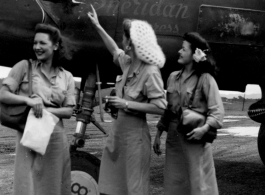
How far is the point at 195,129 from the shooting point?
446 centimetres

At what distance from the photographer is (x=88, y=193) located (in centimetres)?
540

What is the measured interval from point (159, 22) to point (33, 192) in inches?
96.3

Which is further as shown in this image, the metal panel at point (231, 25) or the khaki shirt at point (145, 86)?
the metal panel at point (231, 25)

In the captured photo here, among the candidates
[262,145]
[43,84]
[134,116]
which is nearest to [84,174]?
[134,116]

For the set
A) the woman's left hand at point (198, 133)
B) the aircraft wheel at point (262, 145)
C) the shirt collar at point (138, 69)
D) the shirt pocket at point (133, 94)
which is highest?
the shirt collar at point (138, 69)

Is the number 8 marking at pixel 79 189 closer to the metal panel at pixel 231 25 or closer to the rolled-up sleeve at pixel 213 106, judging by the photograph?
the rolled-up sleeve at pixel 213 106

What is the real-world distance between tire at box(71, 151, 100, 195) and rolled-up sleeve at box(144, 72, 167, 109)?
1403 millimetres

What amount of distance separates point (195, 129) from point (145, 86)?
0.52 metres

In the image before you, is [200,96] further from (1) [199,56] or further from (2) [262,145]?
(2) [262,145]

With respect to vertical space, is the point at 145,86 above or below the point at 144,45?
below

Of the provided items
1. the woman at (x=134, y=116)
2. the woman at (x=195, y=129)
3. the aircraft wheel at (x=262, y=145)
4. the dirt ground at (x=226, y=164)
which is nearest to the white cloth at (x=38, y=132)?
the woman at (x=134, y=116)

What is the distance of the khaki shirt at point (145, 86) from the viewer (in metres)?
4.33

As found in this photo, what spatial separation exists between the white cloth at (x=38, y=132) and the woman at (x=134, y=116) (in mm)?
553

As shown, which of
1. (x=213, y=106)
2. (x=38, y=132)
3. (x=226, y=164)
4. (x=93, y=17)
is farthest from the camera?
(x=226, y=164)
